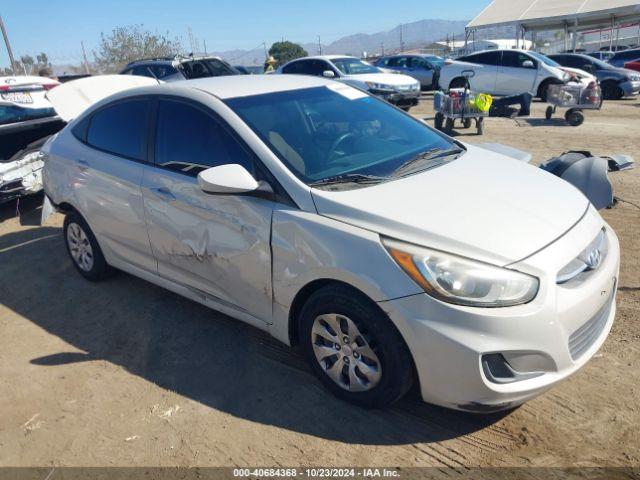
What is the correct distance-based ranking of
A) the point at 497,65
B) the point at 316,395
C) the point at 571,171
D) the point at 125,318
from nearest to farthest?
the point at 316,395 < the point at 125,318 < the point at 571,171 < the point at 497,65

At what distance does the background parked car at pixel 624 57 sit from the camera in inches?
808

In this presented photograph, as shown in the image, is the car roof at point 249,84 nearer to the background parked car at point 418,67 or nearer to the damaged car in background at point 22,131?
the damaged car in background at point 22,131

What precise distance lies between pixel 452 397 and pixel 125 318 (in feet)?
8.81

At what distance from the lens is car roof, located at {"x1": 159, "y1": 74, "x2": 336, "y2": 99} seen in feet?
11.5

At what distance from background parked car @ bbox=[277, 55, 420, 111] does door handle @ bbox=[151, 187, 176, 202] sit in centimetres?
1031

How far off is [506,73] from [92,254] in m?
14.4

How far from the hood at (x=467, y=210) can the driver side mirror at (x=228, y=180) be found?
0.37m

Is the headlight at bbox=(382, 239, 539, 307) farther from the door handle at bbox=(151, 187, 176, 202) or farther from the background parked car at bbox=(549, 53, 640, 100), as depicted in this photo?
the background parked car at bbox=(549, 53, 640, 100)

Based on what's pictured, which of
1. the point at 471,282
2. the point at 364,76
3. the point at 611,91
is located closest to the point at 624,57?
the point at 611,91

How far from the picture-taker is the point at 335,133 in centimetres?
342

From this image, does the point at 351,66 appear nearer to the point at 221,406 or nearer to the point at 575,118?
the point at 575,118

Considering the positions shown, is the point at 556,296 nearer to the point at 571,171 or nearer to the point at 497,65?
the point at 571,171

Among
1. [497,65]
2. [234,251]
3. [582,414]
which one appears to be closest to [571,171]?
[582,414]

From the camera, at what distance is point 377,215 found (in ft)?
8.65
